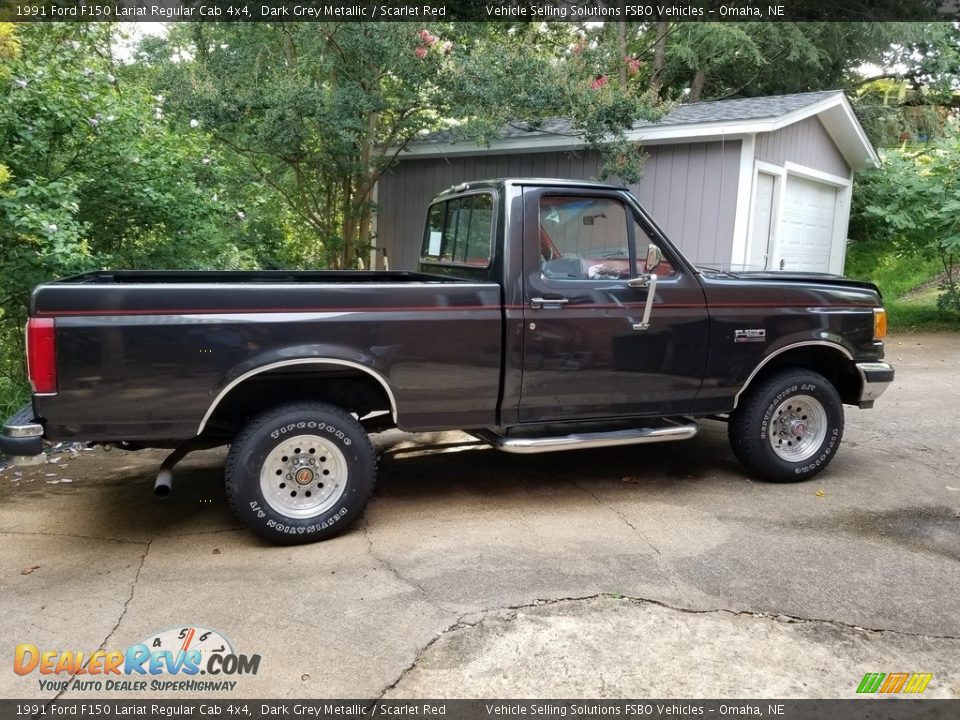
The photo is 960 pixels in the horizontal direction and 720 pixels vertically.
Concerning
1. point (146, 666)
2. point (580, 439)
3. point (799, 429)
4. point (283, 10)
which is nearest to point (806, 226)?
point (799, 429)

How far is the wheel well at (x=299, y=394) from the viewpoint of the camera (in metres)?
4.39

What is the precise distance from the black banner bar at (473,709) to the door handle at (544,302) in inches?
91.4

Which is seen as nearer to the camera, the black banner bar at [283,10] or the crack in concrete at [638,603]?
the crack in concrete at [638,603]

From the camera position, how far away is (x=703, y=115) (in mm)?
10336

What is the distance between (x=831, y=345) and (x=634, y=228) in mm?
1635

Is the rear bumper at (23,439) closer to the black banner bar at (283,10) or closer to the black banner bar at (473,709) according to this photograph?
the black banner bar at (473,709)

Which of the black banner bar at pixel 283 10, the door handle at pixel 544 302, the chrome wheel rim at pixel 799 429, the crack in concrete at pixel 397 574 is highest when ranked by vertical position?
the black banner bar at pixel 283 10

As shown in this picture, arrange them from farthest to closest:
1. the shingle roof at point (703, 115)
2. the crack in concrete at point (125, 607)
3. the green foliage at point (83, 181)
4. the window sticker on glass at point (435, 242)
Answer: the shingle roof at point (703, 115)
the window sticker on glass at point (435, 242)
the green foliage at point (83, 181)
the crack in concrete at point (125, 607)

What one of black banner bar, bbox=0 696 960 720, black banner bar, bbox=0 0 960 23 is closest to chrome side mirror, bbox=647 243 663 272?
black banner bar, bbox=0 696 960 720

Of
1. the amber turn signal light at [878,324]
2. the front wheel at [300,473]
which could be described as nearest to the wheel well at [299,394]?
the front wheel at [300,473]

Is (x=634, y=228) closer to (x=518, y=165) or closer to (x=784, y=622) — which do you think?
(x=784, y=622)

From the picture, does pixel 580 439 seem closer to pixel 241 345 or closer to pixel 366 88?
pixel 241 345

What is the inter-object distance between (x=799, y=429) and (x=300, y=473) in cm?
337

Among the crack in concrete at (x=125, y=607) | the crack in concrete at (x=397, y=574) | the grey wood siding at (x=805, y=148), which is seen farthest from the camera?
the grey wood siding at (x=805, y=148)
